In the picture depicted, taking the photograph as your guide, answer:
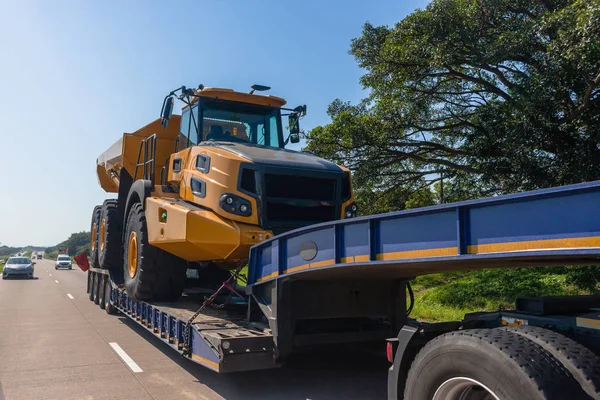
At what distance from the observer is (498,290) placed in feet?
40.2

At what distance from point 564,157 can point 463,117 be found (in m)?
4.39

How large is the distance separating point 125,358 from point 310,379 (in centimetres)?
292

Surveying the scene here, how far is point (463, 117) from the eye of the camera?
16.3m

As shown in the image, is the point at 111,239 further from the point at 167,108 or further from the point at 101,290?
the point at 167,108

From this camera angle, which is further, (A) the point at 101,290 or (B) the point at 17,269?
(B) the point at 17,269

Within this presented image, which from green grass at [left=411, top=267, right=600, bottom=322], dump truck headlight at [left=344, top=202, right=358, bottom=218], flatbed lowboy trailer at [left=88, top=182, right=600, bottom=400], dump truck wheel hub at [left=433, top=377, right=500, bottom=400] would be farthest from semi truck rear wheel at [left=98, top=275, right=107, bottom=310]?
dump truck wheel hub at [left=433, top=377, right=500, bottom=400]

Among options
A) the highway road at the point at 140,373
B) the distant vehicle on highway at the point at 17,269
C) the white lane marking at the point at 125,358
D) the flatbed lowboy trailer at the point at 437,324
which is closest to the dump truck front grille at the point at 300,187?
the flatbed lowboy trailer at the point at 437,324

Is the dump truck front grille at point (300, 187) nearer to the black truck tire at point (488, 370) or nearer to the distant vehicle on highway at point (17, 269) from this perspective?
the black truck tire at point (488, 370)

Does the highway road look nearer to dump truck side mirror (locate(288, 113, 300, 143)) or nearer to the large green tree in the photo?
dump truck side mirror (locate(288, 113, 300, 143))

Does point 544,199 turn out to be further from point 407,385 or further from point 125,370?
point 125,370

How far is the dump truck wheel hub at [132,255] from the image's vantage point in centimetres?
875

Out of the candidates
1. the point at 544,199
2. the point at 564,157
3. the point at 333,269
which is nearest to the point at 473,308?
the point at 564,157

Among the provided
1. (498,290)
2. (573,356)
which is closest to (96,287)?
(498,290)

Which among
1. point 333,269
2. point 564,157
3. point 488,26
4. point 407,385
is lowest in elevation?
point 407,385
